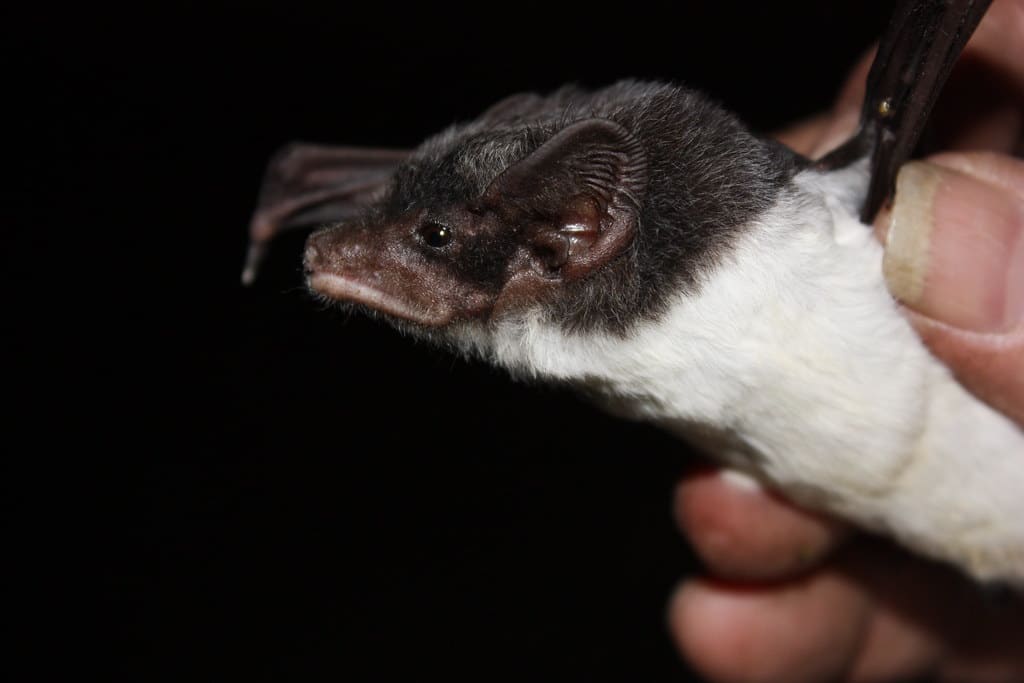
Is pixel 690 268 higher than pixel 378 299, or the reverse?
pixel 690 268

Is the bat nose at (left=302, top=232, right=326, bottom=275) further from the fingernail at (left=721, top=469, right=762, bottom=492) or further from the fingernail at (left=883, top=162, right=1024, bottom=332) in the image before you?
the fingernail at (left=721, top=469, right=762, bottom=492)

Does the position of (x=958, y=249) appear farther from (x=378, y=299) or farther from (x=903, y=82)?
(x=378, y=299)

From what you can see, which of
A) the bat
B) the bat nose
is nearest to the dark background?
the bat nose

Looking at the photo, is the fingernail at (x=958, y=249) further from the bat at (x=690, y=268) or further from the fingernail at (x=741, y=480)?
the fingernail at (x=741, y=480)

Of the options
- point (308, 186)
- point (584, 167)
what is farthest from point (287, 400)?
point (584, 167)

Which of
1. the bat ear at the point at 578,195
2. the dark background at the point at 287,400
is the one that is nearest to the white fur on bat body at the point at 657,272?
the bat ear at the point at 578,195
